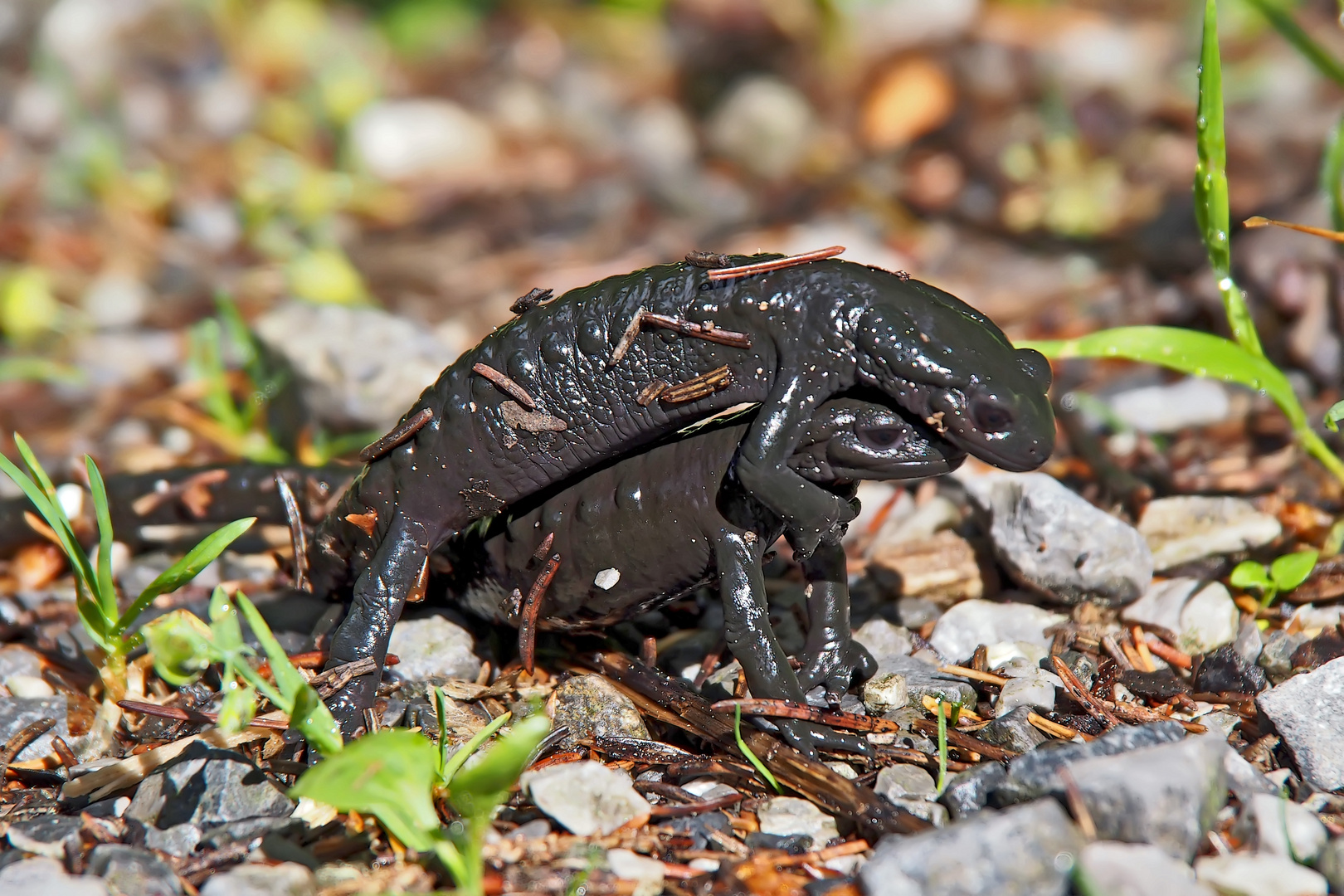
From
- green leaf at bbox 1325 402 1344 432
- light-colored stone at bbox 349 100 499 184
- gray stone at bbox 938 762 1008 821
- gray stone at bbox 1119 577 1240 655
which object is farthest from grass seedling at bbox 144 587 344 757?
light-colored stone at bbox 349 100 499 184

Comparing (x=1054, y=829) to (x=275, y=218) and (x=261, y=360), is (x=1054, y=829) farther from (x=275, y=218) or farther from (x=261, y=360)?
(x=275, y=218)

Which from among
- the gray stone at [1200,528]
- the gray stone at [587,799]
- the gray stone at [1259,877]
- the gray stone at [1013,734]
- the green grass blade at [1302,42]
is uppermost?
the green grass blade at [1302,42]

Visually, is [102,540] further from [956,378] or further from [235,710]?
[956,378]

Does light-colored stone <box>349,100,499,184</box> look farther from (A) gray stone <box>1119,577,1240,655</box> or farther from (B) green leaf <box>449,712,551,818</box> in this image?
(B) green leaf <box>449,712,551,818</box>

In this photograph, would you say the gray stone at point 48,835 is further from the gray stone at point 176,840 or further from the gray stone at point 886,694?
the gray stone at point 886,694

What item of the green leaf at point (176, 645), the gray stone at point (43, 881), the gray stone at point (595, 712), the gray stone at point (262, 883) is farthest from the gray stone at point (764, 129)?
the gray stone at point (43, 881)

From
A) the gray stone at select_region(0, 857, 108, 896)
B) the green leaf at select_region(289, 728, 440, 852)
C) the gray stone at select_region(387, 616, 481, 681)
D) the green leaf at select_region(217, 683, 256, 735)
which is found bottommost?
the gray stone at select_region(0, 857, 108, 896)

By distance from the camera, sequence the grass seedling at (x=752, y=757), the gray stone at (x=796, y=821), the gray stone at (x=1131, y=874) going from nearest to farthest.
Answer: the gray stone at (x=1131, y=874) < the gray stone at (x=796, y=821) < the grass seedling at (x=752, y=757)
